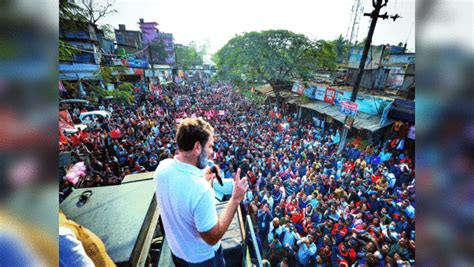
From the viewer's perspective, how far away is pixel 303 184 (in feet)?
19.5

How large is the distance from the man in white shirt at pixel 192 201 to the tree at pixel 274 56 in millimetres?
12493

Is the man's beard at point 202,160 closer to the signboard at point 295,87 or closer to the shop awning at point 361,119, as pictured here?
the shop awning at point 361,119

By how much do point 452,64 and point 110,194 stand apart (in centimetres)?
206

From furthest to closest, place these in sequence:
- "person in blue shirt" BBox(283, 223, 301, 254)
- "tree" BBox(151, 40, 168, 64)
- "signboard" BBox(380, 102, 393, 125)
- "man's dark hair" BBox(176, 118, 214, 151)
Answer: "tree" BBox(151, 40, 168, 64) < "signboard" BBox(380, 102, 393, 125) < "person in blue shirt" BBox(283, 223, 301, 254) < "man's dark hair" BBox(176, 118, 214, 151)

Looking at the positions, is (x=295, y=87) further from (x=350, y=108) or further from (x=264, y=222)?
(x=264, y=222)

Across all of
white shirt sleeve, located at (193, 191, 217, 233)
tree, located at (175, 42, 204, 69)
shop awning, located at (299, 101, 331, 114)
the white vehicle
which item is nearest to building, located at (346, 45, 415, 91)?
shop awning, located at (299, 101, 331, 114)

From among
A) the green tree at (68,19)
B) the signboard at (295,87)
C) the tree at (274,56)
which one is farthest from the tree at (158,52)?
the green tree at (68,19)

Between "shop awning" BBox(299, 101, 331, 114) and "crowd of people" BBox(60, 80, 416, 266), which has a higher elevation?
"shop awning" BBox(299, 101, 331, 114)

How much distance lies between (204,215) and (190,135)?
0.44 meters

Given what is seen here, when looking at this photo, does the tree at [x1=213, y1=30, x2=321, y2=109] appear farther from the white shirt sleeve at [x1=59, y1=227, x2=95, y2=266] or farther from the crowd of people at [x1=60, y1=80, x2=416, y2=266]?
the white shirt sleeve at [x1=59, y1=227, x2=95, y2=266]

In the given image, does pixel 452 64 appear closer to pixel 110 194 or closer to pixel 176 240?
pixel 176 240

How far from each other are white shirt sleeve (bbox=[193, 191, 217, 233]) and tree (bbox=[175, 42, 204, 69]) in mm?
29059

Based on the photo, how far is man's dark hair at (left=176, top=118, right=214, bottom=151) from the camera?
1247 mm

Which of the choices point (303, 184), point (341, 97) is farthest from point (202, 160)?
point (341, 97)
